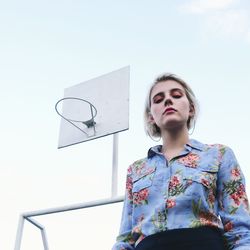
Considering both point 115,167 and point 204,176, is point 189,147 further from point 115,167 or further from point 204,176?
point 115,167

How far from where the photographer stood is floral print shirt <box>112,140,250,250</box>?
1.04m

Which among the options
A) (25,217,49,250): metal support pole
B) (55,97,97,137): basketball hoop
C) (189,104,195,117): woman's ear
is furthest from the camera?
(55,97,97,137): basketball hoop

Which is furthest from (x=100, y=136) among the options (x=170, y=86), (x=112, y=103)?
(x=170, y=86)

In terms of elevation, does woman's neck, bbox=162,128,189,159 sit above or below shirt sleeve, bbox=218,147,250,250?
A: above

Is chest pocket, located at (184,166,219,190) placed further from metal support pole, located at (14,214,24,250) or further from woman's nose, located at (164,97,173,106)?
metal support pole, located at (14,214,24,250)

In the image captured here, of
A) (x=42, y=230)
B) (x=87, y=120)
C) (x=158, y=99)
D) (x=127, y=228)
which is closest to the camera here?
(x=127, y=228)

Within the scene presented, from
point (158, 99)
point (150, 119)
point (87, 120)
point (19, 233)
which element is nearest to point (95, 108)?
point (87, 120)

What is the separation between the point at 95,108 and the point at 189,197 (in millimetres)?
2531

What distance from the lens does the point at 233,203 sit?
3.53 feet

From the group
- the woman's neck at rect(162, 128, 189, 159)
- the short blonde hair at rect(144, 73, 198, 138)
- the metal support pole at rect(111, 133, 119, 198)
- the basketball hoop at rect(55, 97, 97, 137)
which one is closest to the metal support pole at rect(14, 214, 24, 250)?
the metal support pole at rect(111, 133, 119, 198)

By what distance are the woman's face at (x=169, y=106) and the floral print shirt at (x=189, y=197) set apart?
3.4 inches

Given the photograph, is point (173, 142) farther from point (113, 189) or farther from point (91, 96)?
point (91, 96)

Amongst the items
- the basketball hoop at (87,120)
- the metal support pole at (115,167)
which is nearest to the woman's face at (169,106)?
the metal support pole at (115,167)

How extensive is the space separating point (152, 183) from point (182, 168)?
0.31ft
